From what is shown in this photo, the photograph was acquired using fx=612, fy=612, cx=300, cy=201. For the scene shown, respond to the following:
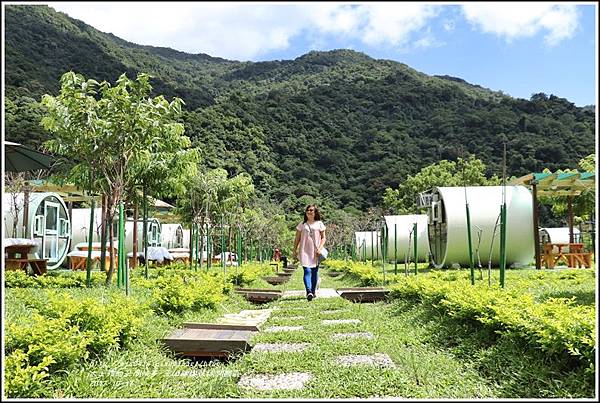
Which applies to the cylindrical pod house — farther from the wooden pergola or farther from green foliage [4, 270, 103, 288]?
green foliage [4, 270, 103, 288]

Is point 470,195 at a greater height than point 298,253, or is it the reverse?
point 470,195

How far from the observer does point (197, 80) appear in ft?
203

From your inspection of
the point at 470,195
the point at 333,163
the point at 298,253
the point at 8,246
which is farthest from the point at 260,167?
the point at 298,253

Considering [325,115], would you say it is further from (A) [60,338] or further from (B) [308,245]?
(A) [60,338]

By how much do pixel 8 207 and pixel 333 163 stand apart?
38.7 metres

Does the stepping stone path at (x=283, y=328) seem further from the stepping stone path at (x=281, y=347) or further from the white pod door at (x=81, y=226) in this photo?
the white pod door at (x=81, y=226)

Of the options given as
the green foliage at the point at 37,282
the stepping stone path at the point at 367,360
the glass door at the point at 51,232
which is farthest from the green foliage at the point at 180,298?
the glass door at the point at 51,232

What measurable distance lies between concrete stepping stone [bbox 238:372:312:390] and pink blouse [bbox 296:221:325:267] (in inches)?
207

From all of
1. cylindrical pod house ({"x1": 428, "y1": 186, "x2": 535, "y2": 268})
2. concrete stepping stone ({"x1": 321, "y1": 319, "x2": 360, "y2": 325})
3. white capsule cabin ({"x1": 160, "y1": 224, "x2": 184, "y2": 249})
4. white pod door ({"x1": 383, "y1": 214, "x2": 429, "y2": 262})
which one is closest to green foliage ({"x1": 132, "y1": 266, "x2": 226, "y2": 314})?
concrete stepping stone ({"x1": 321, "y1": 319, "x2": 360, "y2": 325})

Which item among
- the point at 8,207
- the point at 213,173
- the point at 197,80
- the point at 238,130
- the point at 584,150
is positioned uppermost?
the point at 197,80

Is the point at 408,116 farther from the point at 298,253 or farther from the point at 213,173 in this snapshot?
the point at 298,253

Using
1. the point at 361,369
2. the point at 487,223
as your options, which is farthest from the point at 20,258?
the point at 487,223

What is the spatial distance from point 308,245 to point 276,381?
5.56 m

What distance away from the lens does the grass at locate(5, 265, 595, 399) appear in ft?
11.1
